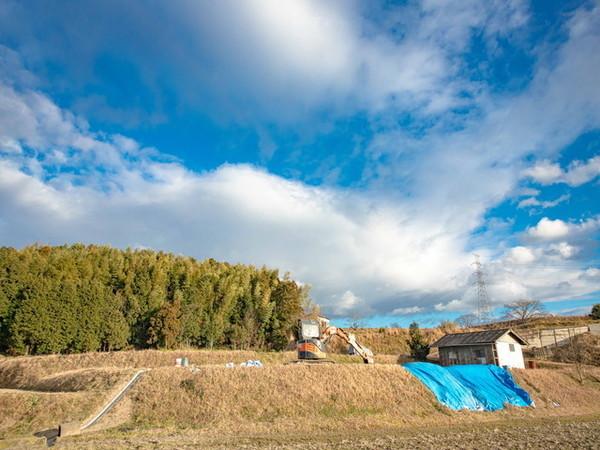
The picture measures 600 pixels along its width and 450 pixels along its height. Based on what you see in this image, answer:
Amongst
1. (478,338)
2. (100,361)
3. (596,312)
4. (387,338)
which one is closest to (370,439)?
(100,361)

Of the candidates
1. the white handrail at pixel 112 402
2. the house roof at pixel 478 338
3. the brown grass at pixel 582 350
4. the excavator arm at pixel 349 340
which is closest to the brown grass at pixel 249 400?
the white handrail at pixel 112 402

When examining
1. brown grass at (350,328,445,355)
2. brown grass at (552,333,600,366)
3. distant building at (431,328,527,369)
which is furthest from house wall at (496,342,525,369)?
brown grass at (350,328,445,355)

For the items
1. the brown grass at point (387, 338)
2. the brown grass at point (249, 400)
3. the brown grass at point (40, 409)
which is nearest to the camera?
the brown grass at point (40, 409)

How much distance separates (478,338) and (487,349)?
4.91 ft

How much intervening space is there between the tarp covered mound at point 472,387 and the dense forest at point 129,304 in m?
17.2

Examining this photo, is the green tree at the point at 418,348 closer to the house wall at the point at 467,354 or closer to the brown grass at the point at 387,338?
the house wall at the point at 467,354

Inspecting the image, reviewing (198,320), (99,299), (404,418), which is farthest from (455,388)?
(99,299)

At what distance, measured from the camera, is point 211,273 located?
38.7 metres

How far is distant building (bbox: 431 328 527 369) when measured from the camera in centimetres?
3491

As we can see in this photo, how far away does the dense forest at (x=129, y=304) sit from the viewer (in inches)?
1221

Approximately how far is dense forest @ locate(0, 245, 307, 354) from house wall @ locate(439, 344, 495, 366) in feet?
47.9

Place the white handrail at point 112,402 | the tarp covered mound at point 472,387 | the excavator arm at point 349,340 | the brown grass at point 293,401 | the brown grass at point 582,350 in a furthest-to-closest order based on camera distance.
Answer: the brown grass at point 582,350 < the excavator arm at point 349,340 < the tarp covered mound at point 472,387 < the brown grass at point 293,401 < the white handrail at point 112,402

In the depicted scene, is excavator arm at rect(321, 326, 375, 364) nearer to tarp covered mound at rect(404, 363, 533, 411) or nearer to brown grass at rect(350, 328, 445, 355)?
tarp covered mound at rect(404, 363, 533, 411)

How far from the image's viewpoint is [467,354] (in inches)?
1463
